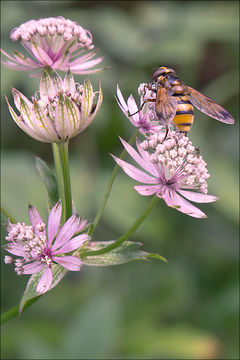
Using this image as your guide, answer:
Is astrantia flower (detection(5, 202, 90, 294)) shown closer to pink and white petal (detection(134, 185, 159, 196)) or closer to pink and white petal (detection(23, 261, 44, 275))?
pink and white petal (detection(23, 261, 44, 275))

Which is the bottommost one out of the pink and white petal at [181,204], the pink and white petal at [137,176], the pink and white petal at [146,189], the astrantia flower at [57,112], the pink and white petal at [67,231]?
the pink and white petal at [67,231]

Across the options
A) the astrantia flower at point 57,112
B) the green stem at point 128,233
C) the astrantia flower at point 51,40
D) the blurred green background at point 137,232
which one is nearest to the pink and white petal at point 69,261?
the green stem at point 128,233

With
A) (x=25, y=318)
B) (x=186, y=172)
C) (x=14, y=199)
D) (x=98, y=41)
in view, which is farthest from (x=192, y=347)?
(x=98, y=41)

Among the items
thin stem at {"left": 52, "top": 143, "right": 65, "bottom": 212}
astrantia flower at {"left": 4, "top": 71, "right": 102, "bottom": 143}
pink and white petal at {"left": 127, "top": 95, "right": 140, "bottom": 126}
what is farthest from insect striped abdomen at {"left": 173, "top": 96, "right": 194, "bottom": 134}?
thin stem at {"left": 52, "top": 143, "right": 65, "bottom": 212}

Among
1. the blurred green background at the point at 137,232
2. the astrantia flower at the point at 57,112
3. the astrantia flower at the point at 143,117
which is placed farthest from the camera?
the blurred green background at the point at 137,232

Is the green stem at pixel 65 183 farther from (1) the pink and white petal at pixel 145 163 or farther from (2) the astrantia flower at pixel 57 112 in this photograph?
(1) the pink and white petal at pixel 145 163

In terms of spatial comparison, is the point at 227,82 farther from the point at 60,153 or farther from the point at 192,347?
the point at 60,153
